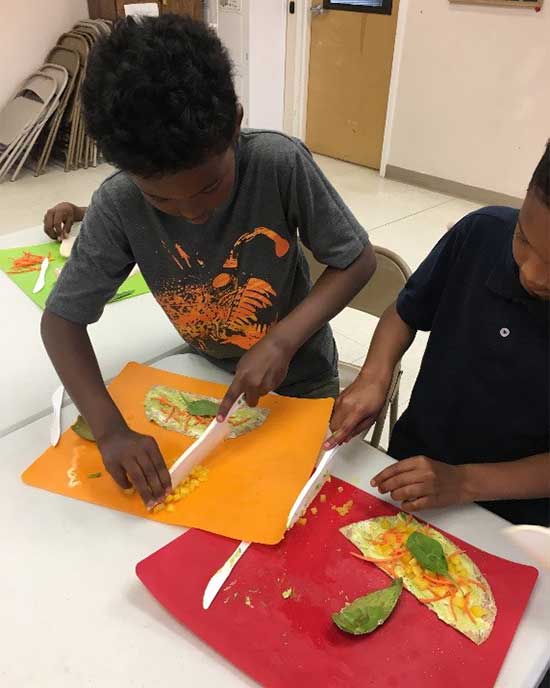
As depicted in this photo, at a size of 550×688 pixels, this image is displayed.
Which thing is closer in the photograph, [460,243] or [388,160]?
[460,243]

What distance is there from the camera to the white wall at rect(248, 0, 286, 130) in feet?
12.9

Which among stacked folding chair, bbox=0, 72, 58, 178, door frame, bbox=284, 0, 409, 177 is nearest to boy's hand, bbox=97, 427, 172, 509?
stacked folding chair, bbox=0, 72, 58, 178

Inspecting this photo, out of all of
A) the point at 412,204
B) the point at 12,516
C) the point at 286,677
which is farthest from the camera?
the point at 412,204

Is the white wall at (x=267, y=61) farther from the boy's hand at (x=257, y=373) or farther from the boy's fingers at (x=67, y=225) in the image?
the boy's hand at (x=257, y=373)

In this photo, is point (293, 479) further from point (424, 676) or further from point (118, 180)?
point (118, 180)

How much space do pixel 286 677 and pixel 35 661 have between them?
0.24 metres

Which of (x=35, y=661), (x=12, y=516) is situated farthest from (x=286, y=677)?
(x=12, y=516)

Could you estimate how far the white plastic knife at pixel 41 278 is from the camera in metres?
1.19

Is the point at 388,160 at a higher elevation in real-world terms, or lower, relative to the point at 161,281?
lower

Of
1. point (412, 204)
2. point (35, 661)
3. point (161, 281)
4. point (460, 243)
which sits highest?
point (460, 243)

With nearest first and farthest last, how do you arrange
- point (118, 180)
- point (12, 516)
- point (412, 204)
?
point (12, 516)
point (118, 180)
point (412, 204)

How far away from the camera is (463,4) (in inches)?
124

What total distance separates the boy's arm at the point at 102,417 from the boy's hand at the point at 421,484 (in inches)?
10.6

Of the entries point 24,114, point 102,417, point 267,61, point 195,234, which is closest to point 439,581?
point 102,417
